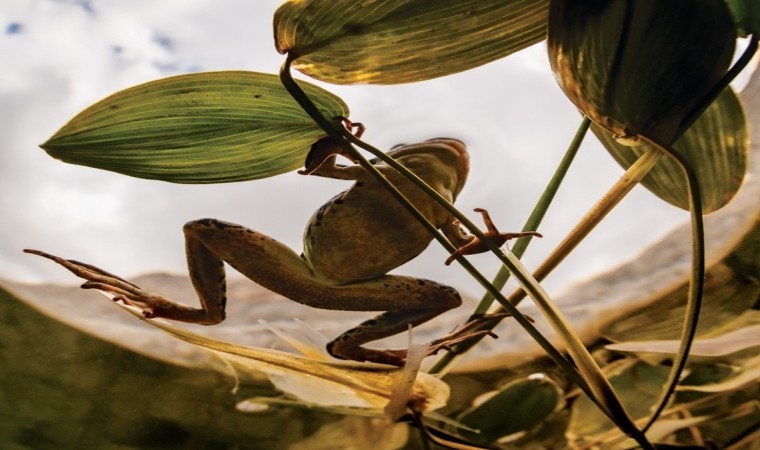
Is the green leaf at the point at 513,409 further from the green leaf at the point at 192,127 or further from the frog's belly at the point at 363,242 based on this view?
the green leaf at the point at 192,127

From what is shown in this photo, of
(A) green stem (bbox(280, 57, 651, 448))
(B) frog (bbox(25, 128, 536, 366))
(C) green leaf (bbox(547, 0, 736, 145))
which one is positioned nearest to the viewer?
(C) green leaf (bbox(547, 0, 736, 145))

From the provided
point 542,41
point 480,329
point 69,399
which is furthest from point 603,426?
point 69,399

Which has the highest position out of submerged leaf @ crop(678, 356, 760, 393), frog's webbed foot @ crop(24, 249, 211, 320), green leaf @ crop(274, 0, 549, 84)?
green leaf @ crop(274, 0, 549, 84)

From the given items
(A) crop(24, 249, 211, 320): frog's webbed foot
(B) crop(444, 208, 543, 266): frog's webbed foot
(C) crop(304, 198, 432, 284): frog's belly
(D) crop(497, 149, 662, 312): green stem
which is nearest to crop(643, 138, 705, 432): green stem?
(D) crop(497, 149, 662, 312): green stem

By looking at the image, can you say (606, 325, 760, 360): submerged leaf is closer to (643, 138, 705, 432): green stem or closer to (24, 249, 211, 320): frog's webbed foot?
(643, 138, 705, 432): green stem

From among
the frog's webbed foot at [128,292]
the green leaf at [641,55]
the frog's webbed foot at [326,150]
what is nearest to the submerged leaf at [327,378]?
the frog's webbed foot at [128,292]

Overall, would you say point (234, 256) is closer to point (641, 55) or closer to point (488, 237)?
point (488, 237)
